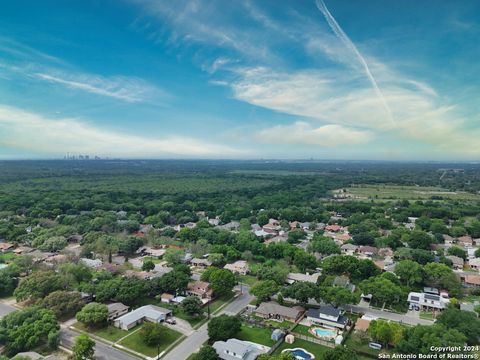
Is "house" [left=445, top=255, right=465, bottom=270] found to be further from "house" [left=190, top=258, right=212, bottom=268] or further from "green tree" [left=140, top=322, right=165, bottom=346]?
"green tree" [left=140, top=322, right=165, bottom=346]

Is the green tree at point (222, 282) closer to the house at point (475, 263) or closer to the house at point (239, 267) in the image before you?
the house at point (239, 267)

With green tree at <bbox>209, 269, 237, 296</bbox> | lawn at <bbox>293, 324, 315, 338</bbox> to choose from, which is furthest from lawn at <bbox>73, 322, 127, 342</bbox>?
lawn at <bbox>293, 324, 315, 338</bbox>

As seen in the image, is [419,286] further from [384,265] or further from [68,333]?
[68,333]

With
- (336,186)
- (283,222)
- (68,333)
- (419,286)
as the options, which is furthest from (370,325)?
(336,186)

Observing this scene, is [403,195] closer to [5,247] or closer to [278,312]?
[278,312]

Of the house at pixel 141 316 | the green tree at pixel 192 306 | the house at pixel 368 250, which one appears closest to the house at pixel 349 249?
the house at pixel 368 250
